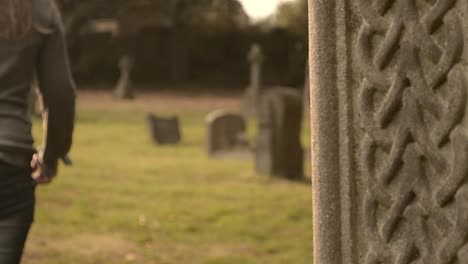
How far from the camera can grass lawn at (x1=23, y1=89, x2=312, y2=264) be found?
25.8 ft

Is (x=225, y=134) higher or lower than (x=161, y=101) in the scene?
lower

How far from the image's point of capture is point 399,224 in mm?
2650

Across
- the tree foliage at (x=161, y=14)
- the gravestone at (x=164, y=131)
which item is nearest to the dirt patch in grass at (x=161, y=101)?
the tree foliage at (x=161, y=14)

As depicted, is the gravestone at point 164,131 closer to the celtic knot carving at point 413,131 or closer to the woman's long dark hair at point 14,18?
the woman's long dark hair at point 14,18

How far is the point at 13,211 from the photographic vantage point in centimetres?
299

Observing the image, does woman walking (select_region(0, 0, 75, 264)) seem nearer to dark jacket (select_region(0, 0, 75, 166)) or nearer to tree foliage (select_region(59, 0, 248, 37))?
dark jacket (select_region(0, 0, 75, 166))

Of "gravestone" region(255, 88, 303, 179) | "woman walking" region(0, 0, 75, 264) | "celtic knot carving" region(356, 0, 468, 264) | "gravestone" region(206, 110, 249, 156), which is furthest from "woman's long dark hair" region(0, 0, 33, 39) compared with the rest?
"gravestone" region(206, 110, 249, 156)

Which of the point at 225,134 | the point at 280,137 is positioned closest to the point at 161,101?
the point at 225,134

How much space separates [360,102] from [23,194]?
110 centimetres

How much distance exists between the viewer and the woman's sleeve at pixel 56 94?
3.15 meters

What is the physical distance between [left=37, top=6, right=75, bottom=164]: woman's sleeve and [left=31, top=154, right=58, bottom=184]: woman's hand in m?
0.02

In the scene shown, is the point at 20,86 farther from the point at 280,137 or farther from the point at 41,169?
the point at 280,137

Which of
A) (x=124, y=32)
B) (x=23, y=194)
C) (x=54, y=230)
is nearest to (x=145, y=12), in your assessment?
(x=124, y=32)

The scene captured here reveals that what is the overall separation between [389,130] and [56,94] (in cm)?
121
